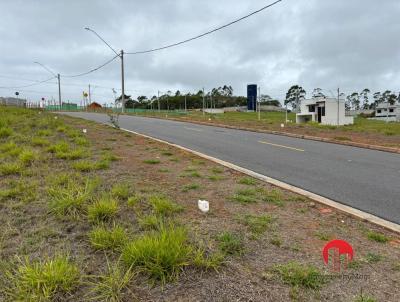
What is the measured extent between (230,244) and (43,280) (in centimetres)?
179

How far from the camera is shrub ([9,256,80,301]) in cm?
252

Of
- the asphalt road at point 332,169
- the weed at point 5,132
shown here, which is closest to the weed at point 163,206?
the asphalt road at point 332,169

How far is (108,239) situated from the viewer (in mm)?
3389

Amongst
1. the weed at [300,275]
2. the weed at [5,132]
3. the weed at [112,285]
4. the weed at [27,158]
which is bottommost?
the weed at [300,275]

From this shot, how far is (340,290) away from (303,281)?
A: 12.1 inches

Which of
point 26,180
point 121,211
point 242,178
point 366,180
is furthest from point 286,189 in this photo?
point 26,180

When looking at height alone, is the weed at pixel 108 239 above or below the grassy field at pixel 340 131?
below

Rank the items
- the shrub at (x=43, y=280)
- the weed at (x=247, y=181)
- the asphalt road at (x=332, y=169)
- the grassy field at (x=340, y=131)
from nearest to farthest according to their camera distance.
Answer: the shrub at (x=43, y=280) < the asphalt road at (x=332, y=169) < the weed at (x=247, y=181) < the grassy field at (x=340, y=131)

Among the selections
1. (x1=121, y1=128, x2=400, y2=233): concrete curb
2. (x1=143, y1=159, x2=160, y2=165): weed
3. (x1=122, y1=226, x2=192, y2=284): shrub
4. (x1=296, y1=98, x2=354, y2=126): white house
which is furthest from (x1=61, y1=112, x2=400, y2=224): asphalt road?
(x1=296, y1=98, x2=354, y2=126): white house

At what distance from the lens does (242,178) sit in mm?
6836

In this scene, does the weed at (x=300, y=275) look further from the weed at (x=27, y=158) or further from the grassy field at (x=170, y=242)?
the weed at (x=27, y=158)

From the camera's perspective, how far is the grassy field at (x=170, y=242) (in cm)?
271

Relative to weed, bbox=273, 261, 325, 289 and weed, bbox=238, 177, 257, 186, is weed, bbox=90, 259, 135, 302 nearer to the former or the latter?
weed, bbox=273, 261, 325, 289

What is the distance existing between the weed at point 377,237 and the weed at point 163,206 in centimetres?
244
